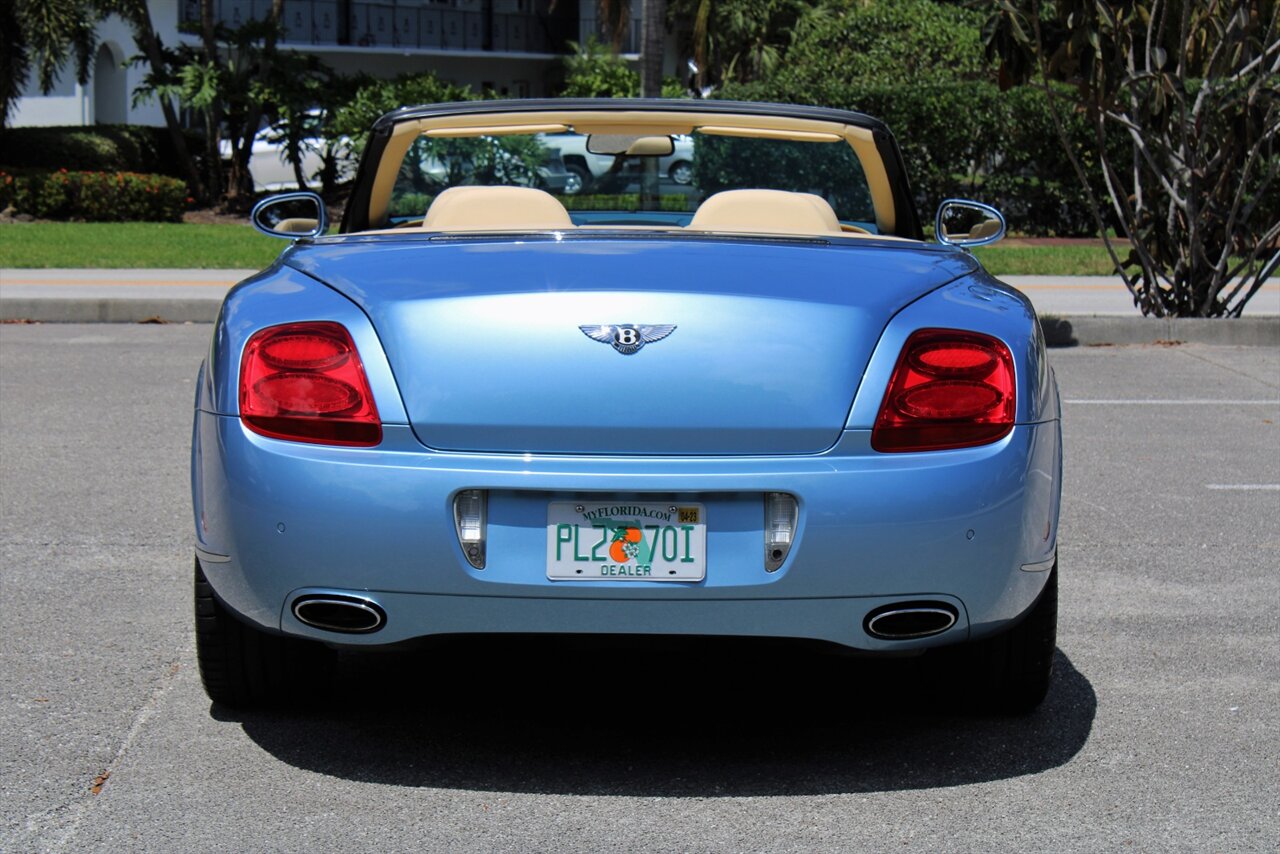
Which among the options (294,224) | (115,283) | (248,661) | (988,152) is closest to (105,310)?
(115,283)

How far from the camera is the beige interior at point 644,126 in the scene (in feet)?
16.3

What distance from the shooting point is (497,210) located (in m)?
4.50

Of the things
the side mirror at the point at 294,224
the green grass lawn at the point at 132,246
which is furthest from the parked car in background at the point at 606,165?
the green grass lawn at the point at 132,246

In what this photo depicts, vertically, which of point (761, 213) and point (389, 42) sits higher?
point (761, 213)

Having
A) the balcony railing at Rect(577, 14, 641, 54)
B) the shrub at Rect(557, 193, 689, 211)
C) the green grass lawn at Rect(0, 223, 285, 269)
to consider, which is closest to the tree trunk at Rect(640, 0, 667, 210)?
the green grass lawn at Rect(0, 223, 285, 269)

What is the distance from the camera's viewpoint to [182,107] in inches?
1107

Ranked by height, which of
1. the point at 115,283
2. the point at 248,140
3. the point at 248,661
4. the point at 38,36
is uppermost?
the point at 38,36

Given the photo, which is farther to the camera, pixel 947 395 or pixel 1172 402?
pixel 1172 402

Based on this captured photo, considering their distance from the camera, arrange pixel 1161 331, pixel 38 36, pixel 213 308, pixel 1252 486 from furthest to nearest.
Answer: pixel 38 36 → pixel 213 308 → pixel 1161 331 → pixel 1252 486

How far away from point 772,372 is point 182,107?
2631 cm

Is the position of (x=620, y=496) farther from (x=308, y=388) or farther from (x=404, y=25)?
(x=404, y=25)

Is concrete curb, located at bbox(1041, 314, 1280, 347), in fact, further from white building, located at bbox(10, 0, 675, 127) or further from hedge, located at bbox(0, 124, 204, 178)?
white building, located at bbox(10, 0, 675, 127)

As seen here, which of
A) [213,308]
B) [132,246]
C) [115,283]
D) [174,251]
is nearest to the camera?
[213,308]

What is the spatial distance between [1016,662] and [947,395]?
79cm
